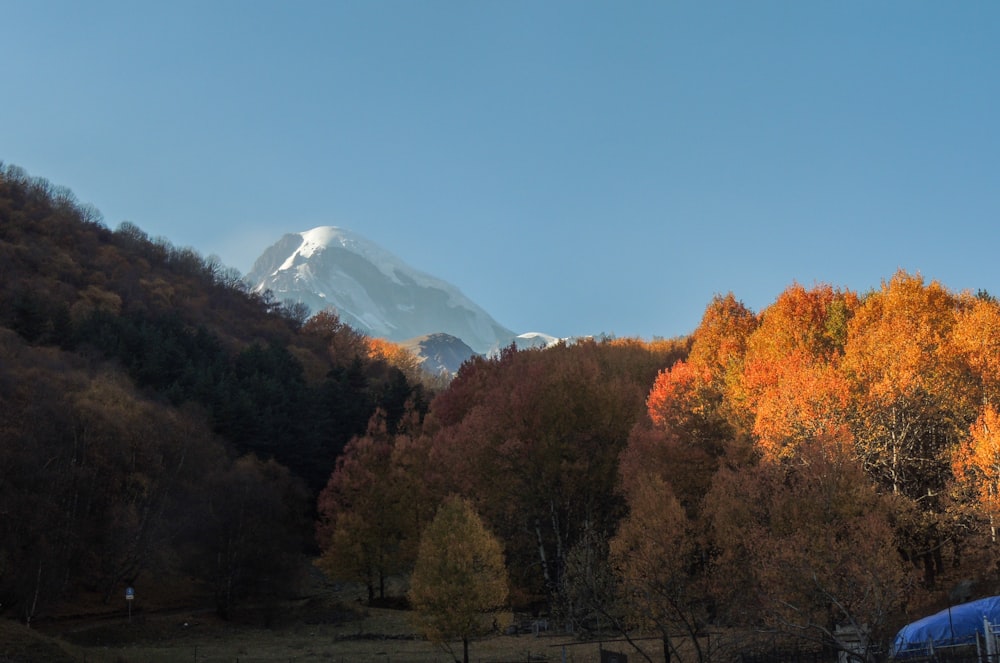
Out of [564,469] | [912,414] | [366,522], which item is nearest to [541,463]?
[564,469]

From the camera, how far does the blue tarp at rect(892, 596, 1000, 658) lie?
27.5 m

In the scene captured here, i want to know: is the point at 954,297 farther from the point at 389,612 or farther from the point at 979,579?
the point at 389,612

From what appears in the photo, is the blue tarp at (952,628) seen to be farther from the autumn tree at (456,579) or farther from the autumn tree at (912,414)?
the autumn tree at (456,579)

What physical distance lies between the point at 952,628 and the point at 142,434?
2069 inches

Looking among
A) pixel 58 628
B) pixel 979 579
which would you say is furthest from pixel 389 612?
pixel 979 579

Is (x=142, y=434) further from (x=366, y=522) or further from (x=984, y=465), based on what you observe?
(x=984, y=465)

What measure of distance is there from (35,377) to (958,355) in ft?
207

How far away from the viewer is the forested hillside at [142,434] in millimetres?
48438

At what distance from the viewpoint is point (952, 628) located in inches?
1076

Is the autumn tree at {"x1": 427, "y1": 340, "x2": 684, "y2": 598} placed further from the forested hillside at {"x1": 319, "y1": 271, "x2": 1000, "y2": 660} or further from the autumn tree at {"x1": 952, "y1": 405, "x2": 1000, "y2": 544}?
the autumn tree at {"x1": 952, "y1": 405, "x2": 1000, "y2": 544}

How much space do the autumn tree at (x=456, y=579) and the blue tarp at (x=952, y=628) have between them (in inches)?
758

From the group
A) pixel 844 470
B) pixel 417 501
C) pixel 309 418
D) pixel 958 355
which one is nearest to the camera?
pixel 844 470

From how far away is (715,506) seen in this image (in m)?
44.0

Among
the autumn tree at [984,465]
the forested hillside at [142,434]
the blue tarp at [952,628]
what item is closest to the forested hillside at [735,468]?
the autumn tree at [984,465]
